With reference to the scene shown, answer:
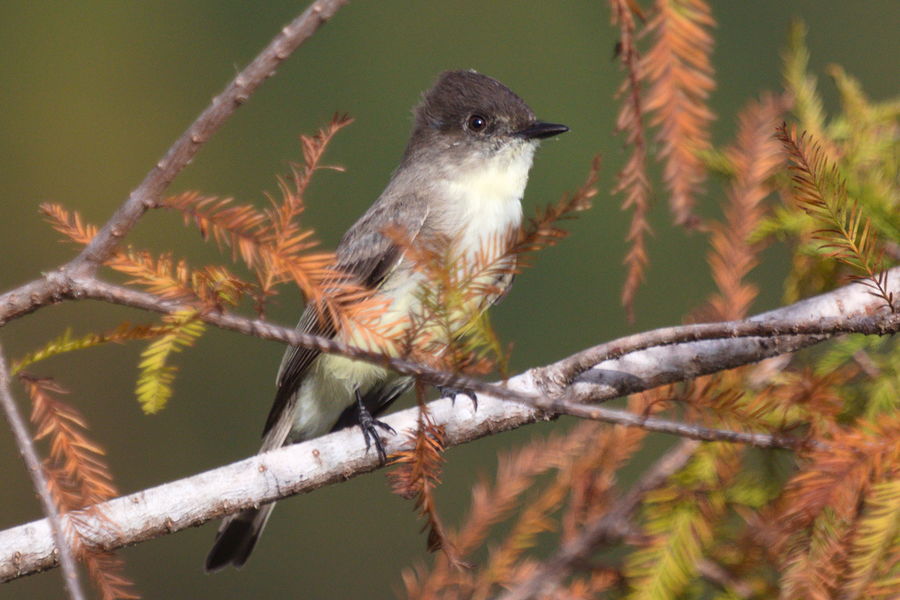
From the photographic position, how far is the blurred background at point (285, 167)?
424cm

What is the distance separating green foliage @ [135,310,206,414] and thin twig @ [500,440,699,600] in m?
0.49

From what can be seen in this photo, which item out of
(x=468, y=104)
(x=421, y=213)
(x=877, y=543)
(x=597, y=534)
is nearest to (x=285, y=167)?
(x=468, y=104)

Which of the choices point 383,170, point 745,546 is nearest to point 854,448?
point 745,546

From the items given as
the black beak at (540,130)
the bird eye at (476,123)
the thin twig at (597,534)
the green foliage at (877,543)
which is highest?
the bird eye at (476,123)

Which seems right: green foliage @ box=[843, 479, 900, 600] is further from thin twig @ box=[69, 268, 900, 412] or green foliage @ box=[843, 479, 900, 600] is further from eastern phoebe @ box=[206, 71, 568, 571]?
eastern phoebe @ box=[206, 71, 568, 571]

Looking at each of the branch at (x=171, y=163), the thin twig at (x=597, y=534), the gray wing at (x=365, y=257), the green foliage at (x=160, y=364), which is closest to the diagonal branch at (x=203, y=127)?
the branch at (x=171, y=163)

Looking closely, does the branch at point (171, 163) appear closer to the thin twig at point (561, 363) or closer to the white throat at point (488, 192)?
the thin twig at point (561, 363)

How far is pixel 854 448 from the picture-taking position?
1056mm

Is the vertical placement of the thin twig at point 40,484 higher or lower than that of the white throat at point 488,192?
lower

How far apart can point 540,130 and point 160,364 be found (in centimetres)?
146

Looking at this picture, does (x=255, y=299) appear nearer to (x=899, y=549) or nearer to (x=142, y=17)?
(x=899, y=549)

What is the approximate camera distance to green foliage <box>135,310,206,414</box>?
1025mm

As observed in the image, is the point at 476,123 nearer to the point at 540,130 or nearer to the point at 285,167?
the point at 540,130

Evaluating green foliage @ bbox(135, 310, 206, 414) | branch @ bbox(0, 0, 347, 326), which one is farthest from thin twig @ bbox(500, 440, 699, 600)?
branch @ bbox(0, 0, 347, 326)
